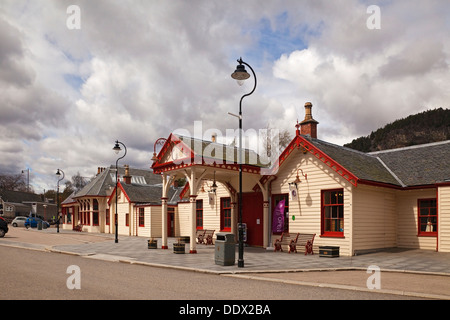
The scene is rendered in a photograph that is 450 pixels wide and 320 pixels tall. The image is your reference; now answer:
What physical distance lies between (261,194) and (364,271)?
32.2 feet

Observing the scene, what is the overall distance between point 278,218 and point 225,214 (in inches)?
177

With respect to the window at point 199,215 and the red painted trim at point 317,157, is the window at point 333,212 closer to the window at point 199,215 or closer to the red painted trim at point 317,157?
the red painted trim at point 317,157

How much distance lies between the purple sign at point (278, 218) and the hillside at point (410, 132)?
71.0 meters

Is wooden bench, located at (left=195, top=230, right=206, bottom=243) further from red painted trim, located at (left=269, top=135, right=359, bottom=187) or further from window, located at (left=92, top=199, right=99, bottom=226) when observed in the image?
window, located at (left=92, top=199, right=99, bottom=226)

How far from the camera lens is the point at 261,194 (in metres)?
21.7

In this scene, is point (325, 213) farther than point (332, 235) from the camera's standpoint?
Yes

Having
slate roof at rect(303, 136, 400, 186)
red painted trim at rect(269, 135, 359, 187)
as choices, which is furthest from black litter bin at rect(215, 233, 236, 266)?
slate roof at rect(303, 136, 400, 186)

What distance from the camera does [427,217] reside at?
1873 cm

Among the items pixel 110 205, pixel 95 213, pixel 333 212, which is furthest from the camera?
pixel 95 213

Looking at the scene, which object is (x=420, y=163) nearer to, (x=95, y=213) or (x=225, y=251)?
(x=225, y=251)

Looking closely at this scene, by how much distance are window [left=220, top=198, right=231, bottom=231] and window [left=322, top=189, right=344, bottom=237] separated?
22.4ft

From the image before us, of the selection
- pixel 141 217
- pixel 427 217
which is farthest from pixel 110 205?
pixel 427 217

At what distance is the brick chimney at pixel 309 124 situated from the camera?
21188 millimetres
